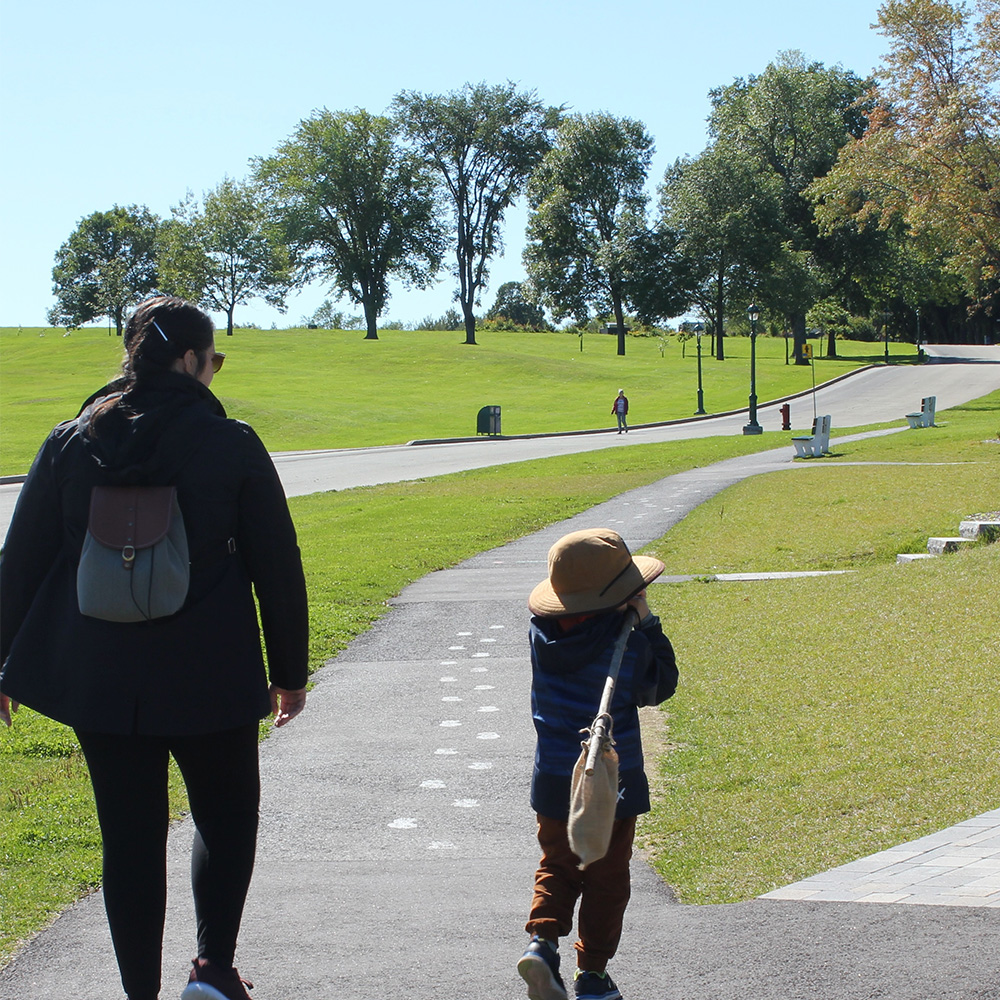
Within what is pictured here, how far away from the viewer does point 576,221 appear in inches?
3157

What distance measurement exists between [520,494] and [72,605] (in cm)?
1879

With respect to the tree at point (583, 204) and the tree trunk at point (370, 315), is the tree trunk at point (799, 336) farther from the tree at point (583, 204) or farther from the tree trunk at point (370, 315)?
the tree trunk at point (370, 315)

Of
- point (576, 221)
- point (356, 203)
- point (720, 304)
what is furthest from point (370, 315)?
A: point (720, 304)

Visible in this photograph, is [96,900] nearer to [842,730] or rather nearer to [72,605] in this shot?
[72,605]

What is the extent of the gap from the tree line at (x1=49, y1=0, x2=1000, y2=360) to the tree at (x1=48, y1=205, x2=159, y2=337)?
1022 mm

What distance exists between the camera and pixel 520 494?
21.7 metres

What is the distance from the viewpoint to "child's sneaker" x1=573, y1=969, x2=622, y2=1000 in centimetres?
322

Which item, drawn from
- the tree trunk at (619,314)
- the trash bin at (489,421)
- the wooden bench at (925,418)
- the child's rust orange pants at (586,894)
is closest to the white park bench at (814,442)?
the wooden bench at (925,418)

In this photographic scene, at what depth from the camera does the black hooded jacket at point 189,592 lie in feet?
9.65

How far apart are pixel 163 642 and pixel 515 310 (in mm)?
119782

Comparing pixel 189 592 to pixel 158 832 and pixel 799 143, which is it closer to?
pixel 158 832

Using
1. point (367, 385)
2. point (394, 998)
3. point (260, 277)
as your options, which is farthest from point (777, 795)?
point (260, 277)

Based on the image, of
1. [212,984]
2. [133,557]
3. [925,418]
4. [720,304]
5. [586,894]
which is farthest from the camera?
[720,304]

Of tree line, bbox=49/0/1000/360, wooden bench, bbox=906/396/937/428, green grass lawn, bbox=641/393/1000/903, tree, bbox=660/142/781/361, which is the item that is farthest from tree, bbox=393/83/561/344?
green grass lawn, bbox=641/393/1000/903
